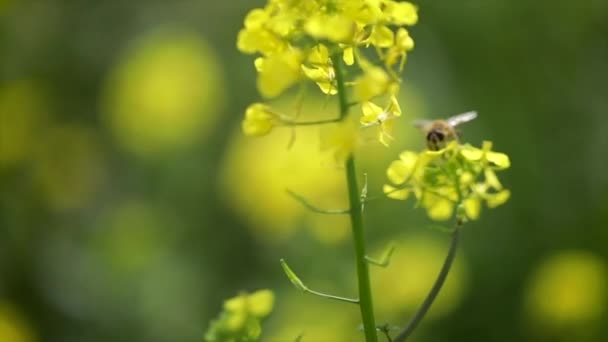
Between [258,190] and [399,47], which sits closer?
[399,47]

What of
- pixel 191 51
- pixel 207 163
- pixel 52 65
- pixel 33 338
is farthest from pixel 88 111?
pixel 33 338

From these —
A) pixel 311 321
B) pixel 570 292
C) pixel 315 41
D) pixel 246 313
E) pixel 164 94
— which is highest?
pixel 315 41

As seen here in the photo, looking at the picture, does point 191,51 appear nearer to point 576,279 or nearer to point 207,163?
point 207,163

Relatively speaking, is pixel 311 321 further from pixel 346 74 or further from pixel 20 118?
pixel 20 118

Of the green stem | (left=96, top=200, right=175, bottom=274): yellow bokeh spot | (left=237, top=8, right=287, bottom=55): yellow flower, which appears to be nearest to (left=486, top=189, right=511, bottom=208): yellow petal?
the green stem

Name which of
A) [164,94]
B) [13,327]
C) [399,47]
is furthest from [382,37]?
[164,94]

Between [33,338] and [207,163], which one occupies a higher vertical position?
[207,163]
